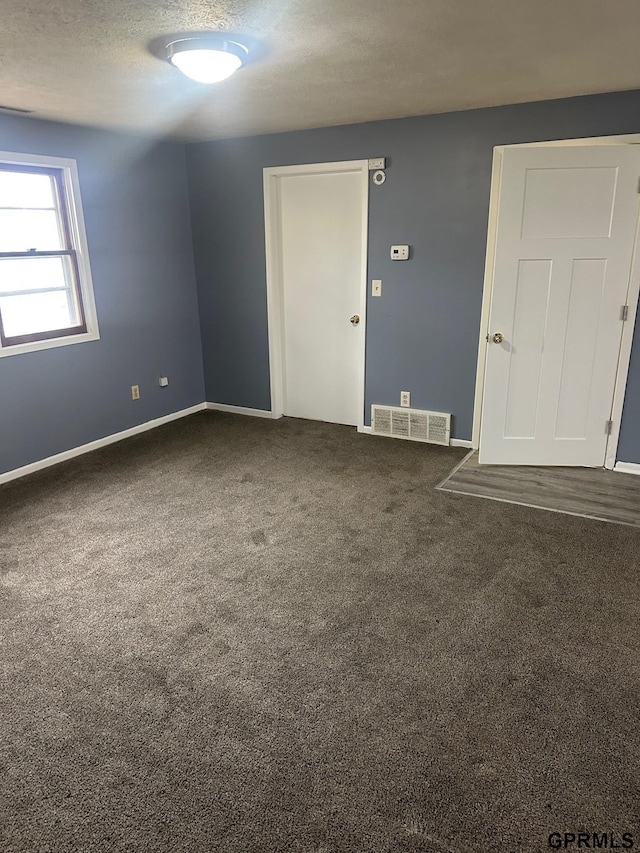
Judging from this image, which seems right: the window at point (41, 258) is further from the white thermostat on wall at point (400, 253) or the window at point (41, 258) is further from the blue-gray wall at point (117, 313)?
the white thermostat on wall at point (400, 253)

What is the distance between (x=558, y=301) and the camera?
371cm

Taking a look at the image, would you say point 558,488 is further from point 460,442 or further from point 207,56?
point 207,56

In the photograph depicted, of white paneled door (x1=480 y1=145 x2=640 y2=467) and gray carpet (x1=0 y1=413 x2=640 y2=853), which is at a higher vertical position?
white paneled door (x1=480 y1=145 x2=640 y2=467)

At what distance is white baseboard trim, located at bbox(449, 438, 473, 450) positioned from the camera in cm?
443

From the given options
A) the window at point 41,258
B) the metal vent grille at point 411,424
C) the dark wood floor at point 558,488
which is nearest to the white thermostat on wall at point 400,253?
the metal vent grille at point 411,424

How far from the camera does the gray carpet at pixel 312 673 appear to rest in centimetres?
162

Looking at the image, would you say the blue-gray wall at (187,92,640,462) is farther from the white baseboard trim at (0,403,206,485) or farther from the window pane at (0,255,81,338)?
the window pane at (0,255,81,338)

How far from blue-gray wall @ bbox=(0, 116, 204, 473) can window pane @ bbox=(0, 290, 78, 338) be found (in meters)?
0.18

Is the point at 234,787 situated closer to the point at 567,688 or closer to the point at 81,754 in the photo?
the point at 81,754

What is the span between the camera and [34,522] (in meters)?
3.36

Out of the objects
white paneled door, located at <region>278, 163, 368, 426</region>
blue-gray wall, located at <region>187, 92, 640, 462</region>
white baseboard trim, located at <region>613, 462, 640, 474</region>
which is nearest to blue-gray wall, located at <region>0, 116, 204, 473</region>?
blue-gray wall, located at <region>187, 92, 640, 462</region>

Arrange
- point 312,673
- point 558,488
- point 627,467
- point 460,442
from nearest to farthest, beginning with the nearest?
point 312,673, point 558,488, point 627,467, point 460,442

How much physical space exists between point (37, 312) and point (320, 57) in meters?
2.68

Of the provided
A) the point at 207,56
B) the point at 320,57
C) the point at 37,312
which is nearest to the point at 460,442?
the point at 320,57
